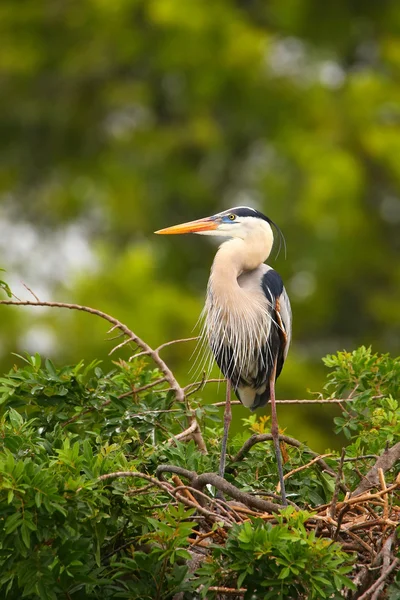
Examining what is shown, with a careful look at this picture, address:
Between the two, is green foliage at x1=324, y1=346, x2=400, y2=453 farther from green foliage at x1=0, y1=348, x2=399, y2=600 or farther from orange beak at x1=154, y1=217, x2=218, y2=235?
orange beak at x1=154, y1=217, x2=218, y2=235

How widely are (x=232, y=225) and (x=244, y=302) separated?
0.87 feet

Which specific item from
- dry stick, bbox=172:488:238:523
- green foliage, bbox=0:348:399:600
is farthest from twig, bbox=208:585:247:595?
dry stick, bbox=172:488:238:523

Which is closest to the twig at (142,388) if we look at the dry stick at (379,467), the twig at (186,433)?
the twig at (186,433)

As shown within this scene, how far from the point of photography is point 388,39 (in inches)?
562

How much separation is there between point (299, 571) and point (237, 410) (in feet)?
22.3

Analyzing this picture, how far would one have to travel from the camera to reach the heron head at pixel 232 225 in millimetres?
4078

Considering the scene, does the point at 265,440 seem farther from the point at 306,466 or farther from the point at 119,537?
the point at 119,537

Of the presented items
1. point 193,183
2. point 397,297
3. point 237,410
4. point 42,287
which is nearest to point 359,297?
point 397,297

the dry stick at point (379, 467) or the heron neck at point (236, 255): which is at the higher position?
the heron neck at point (236, 255)

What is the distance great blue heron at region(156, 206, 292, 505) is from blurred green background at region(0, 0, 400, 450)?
23.7 ft

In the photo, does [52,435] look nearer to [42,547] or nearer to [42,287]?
[42,547]

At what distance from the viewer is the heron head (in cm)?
408

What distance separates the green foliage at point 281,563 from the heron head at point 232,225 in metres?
1.42

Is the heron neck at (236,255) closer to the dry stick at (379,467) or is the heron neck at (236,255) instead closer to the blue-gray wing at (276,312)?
the blue-gray wing at (276,312)
